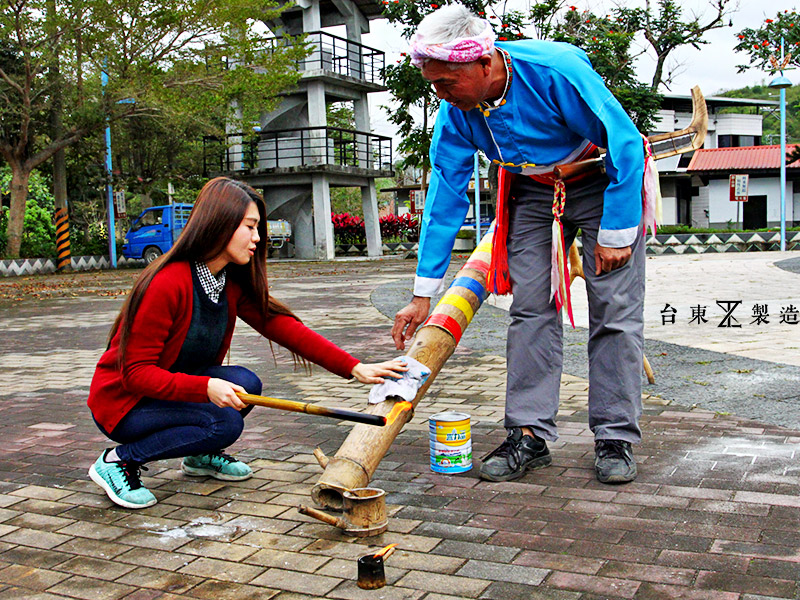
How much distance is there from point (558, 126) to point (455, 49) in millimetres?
571

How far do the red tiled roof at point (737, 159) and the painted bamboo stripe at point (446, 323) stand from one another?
3566cm

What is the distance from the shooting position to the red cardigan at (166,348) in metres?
2.92

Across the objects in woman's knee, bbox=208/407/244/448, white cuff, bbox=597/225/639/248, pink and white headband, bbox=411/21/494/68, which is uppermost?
pink and white headband, bbox=411/21/494/68

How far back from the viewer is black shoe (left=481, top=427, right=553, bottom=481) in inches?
132

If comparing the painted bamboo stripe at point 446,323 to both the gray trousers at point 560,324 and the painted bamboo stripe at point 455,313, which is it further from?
the gray trousers at point 560,324

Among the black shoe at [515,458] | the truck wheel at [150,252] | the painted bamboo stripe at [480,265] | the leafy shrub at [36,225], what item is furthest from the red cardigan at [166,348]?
the truck wheel at [150,252]

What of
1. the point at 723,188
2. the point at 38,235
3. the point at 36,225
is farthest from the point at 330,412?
the point at 723,188

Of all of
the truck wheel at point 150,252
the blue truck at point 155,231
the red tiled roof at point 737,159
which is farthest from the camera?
the red tiled roof at point 737,159

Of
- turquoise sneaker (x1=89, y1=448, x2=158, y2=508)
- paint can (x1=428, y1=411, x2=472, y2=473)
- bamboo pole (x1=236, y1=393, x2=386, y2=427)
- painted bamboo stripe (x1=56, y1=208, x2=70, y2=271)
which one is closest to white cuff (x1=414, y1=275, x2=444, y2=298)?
paint can (x1=428, y1=411, x2=472, y2=473)

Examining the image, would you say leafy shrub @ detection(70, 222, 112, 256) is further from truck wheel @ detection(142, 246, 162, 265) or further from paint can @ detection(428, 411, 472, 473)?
paint can @ detection(428, 411, 472, 473)

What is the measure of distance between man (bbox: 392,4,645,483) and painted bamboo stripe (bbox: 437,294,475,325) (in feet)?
0.64

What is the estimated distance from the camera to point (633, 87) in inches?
1153

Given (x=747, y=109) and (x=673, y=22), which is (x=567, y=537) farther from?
(x=747, y=109)

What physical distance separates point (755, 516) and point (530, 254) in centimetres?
142
